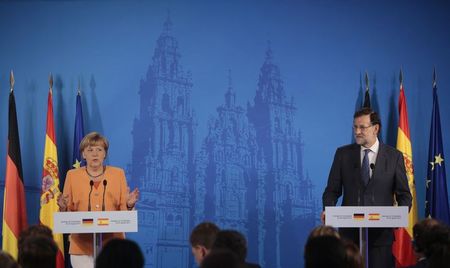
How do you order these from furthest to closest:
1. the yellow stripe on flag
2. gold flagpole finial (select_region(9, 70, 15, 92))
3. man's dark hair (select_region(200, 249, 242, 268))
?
gold flagpole finial (select_region(9, 70, 15, 92)) < the yellow stripe on flag < man's dark hair (select_region(200, 249, 242, 268))

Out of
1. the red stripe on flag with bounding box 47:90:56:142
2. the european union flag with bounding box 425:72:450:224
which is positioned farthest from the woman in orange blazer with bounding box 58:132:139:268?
the european union flag with bounding box 425:72:450:224

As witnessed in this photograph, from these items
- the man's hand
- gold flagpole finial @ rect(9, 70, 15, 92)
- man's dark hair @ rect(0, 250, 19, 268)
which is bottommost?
man's dark hair @ rect(0, 250, 19, 268)

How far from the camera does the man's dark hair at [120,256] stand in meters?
3.17

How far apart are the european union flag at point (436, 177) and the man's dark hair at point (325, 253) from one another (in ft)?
15.4

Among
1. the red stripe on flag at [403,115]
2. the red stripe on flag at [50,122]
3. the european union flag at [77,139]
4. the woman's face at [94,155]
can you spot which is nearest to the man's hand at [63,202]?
the woman's face at [94,155]

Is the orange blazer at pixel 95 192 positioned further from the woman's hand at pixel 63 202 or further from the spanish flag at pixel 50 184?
the spanish flag at pixel 50 184

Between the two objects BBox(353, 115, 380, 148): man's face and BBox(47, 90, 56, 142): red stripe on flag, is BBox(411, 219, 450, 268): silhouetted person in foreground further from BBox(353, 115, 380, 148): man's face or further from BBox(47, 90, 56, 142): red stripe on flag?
BBox(47, 90, 56, 142): red stripe on flag

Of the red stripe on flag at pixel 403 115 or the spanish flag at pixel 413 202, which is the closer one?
the spanish flag at pixel 413 202

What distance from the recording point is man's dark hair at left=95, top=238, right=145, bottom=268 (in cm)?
317

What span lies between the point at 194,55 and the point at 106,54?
0.96m

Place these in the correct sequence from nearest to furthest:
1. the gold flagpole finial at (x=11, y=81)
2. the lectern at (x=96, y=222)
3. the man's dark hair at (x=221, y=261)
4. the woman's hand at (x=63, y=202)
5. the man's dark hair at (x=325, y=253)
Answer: the man's dark hair at (x=221, y=261) → the man's dark hair at (x=325, y=253) → the lectern at (x=96, y=222) → the woman's hand at (x=63, y=202) → the gold flagpole finial at (x=11, y=81)

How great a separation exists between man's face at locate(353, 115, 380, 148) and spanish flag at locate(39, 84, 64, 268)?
317cm

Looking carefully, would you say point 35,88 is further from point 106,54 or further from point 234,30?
point 234,30

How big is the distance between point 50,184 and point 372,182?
335 cm
